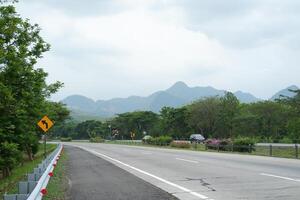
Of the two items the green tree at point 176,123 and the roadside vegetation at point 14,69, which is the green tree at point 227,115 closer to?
the green tree at point 176,123

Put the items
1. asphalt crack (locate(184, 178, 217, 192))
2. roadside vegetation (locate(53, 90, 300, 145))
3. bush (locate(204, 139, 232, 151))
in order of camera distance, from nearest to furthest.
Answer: asphalt crack (locate(184, 178, 217, 192)), bush (locate(204, 139, 232, 151)), roadside vegetation (locate(53, 90, 300, 145))

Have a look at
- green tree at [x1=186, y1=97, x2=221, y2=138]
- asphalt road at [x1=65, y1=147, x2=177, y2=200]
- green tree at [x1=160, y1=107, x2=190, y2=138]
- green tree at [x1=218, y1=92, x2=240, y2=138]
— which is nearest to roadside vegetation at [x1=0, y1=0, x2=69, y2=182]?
asphalt road at [x1=65, y1=147, x2=177, y2=200]

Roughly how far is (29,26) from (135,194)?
1119 centimetres

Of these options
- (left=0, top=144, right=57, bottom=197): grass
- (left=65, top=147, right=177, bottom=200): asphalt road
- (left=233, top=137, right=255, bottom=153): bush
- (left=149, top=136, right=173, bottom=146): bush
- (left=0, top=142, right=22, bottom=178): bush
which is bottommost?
(left=0, top=144, right=57, bottom=197): grass

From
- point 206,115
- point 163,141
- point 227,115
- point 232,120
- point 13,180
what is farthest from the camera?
point 206,115

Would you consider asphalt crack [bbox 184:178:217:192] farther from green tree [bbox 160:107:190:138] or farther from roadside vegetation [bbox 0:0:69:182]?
green tree [bbox 160:107:190:138]

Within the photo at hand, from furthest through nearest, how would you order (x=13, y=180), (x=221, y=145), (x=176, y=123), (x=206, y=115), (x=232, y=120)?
(x=176, y=123), (x=206, y=115), (x=232, y=120), (x=221, y=145), (x=13, y=180)

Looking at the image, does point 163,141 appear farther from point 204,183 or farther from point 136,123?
point 136,123

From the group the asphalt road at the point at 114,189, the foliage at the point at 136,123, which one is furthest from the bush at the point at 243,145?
the foliage at the point at 136,123

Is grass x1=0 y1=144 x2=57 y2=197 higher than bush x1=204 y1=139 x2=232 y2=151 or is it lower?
lower

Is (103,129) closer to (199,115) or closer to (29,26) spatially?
(199,115)

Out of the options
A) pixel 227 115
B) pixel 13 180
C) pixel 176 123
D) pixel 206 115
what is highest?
pixel 206 115

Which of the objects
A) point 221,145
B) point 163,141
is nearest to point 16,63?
point 221,145

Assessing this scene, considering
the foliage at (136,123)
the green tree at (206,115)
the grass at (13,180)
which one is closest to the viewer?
the grass at (13,180)
